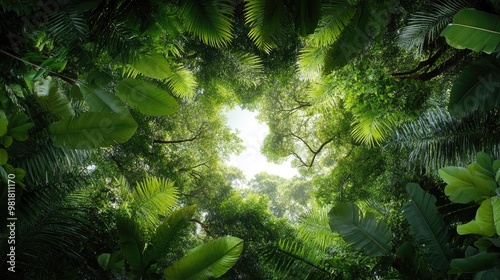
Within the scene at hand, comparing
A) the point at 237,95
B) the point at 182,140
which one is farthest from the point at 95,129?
the point at 182,140

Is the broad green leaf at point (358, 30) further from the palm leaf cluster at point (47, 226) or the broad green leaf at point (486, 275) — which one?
the palm leaf cluster at point (47, 226)

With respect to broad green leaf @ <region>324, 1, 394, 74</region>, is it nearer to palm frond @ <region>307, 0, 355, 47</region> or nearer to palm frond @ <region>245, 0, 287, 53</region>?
palm frond @ <region>307, 0, 355, 47</region>

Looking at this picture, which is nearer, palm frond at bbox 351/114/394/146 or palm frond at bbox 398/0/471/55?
palm frond at bbox 398/0/471/55

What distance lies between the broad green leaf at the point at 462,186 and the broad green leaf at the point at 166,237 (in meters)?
3.02

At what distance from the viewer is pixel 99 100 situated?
274cm

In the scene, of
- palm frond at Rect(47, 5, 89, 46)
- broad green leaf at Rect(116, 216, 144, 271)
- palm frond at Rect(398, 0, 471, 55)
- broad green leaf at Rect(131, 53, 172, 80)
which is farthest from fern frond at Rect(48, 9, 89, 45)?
palm frond at Rect(398, 0, 471, 55)

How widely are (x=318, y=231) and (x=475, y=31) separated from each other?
3.91 m

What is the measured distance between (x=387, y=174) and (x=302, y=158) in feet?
17.4

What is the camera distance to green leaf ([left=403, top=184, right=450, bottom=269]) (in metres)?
3.44

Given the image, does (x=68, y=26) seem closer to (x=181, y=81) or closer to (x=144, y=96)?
(x=144, y=96)

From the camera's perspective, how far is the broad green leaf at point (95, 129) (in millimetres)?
2471

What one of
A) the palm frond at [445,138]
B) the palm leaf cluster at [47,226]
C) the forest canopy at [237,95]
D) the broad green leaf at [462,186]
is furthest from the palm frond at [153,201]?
the broad green leaf at [462,186]

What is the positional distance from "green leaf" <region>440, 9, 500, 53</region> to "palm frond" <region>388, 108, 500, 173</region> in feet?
7.57

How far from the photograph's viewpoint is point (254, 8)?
11.9 ft
